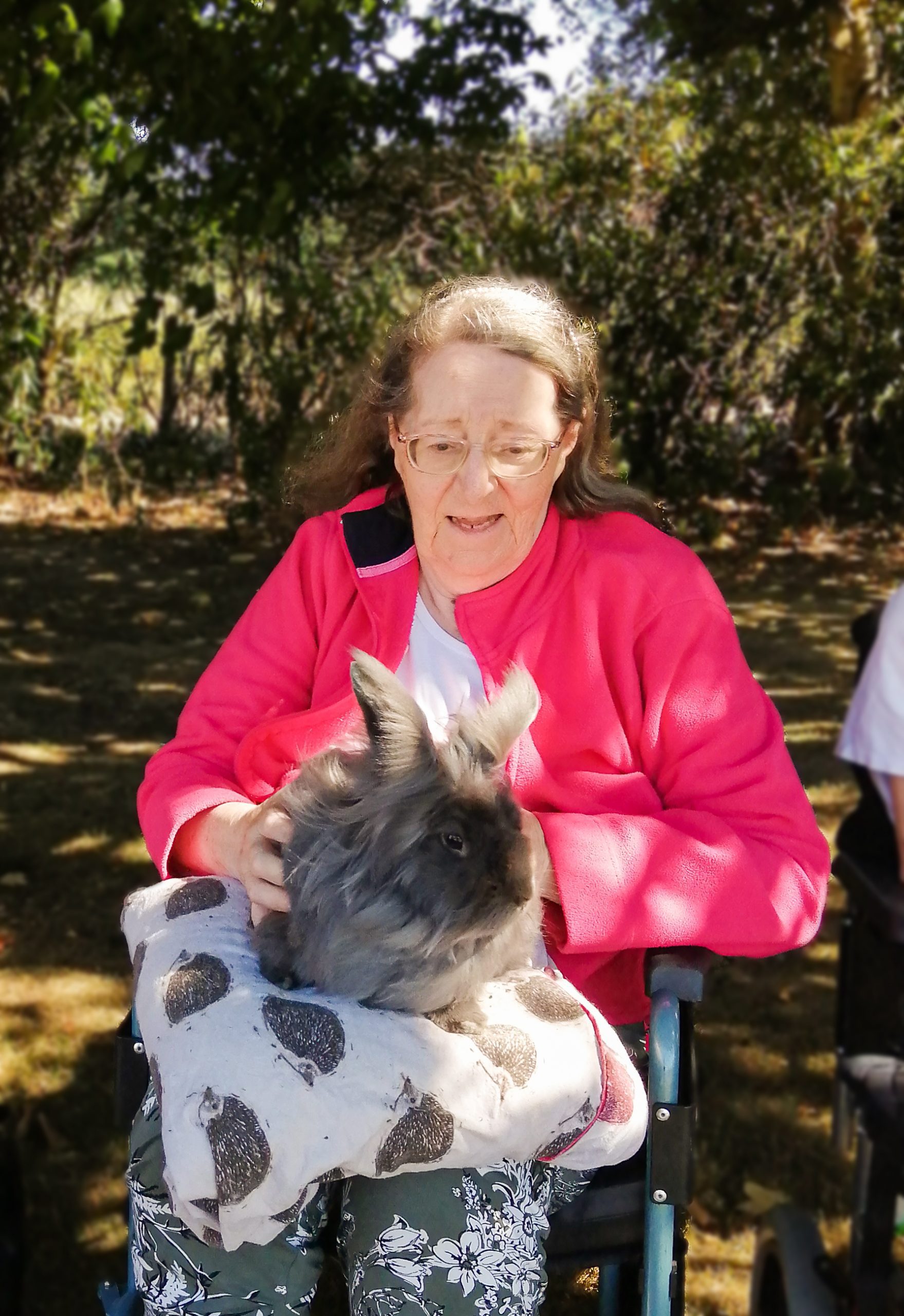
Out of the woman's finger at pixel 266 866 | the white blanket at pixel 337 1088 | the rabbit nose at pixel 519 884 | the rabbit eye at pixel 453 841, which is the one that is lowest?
the white blanket at pixel 337 1088

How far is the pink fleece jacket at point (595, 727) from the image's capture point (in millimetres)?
2004

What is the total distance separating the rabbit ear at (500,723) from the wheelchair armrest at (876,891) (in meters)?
0.88

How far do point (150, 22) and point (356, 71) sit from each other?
206 centimetres

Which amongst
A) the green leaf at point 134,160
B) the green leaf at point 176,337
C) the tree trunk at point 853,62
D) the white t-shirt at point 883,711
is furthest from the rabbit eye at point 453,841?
the tree trunk at point 853,62

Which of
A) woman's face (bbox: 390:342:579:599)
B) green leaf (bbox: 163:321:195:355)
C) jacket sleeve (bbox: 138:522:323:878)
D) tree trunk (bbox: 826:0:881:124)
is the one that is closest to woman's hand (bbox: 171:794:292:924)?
jacket sleeve (bbox: 138:522:323:878)

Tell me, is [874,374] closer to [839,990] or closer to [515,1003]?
[839,990]

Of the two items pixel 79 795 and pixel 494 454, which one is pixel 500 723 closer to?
pixel 494 454

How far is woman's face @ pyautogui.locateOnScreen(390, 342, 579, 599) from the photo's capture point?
2213mm

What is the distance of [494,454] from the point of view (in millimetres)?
2225

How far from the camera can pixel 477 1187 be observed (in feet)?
5.95

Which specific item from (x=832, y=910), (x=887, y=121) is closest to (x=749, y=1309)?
(x=832, y=910)

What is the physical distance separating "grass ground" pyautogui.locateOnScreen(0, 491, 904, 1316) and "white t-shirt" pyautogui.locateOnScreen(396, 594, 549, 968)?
3.72ft

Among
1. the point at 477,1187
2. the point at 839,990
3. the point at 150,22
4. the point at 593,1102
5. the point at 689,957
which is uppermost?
the point at 150,22

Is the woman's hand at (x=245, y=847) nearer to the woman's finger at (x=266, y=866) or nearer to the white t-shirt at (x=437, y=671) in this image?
the woman's finger at (x=266, y=866)
